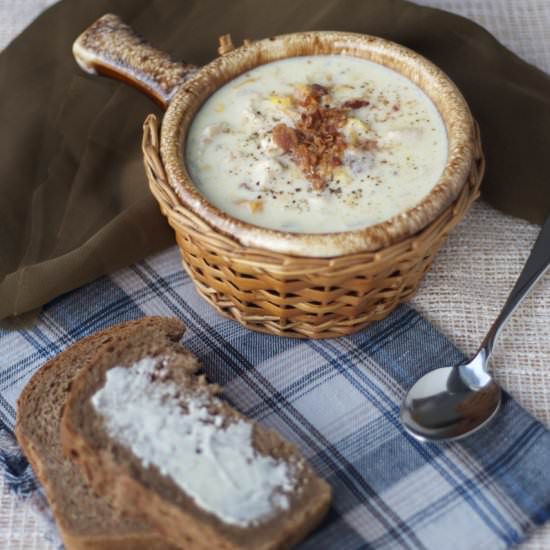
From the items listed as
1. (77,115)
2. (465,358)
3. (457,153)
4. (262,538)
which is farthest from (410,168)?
(77,115)

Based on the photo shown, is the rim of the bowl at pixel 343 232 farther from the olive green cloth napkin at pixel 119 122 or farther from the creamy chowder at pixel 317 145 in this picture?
the olive green cloth napkin at pixel 119 122

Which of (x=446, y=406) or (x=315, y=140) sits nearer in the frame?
(x=446, y=406)

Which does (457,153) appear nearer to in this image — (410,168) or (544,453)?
Answer: (410,168)

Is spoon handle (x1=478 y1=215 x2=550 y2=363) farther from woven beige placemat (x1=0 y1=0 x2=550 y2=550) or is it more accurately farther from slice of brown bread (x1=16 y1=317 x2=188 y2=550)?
slice of brown bread (x1=16 y1=317 x2=188 y2=550)

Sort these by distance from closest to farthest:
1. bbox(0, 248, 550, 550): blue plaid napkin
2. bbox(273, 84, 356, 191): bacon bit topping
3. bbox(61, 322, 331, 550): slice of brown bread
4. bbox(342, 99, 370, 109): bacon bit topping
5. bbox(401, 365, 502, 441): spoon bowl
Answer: bbox(61, 322, 331, 550): slice of brown bread → bbox(0, 248, 550, 550): blue plaid napkin → bbox(401, 365, 502, 441): spoon bowl → bbox(273, 84, 356, 191): bacon bit topping → bbox(342, 99, 370, 109): bacon bit topping

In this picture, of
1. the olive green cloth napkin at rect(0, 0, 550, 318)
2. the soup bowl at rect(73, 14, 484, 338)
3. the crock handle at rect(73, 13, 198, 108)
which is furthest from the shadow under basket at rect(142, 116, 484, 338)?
the olive green cloth napkin at rect(0, 0, 550, 318)

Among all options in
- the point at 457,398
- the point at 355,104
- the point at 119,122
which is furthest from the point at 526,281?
the point at 119,122

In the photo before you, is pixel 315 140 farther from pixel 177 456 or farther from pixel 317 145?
pixel 177 456
